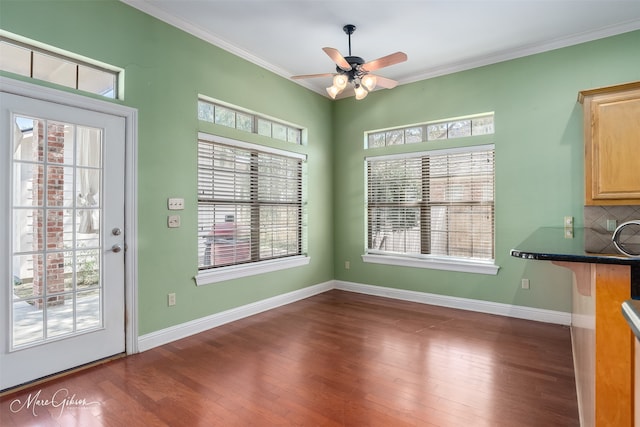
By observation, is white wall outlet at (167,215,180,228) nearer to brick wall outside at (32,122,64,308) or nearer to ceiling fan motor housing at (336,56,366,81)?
brick wall outside at (32,122,64,308)

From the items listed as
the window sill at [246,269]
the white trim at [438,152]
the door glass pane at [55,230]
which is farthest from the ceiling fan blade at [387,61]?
the window sill at [246,269]

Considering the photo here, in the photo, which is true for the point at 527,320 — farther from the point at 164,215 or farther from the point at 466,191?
the point at 164,215

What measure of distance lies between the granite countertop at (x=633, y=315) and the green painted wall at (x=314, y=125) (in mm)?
3164

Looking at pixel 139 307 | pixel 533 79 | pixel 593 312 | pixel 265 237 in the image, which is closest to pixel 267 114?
pixel 265 237

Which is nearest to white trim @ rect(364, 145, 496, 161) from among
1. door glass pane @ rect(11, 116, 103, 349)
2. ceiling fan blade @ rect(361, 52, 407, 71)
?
ceiling fan blade @ rect(361, 52, 407, 71)

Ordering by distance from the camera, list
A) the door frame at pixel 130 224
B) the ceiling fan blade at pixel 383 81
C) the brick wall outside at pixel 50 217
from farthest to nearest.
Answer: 1. the ceiling fan blade at pixel 383 81
2. the door frame at pixel 130 224
3. the brick wall outside at pixel 50 217

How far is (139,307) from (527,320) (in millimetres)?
4036

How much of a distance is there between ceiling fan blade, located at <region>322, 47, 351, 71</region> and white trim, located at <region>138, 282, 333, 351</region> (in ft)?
9.25

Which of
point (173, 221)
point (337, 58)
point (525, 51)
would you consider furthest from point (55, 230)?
point (525, 51)

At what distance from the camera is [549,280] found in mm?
3645

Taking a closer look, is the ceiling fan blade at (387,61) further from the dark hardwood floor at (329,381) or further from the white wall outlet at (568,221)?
the dark hardwood floor at (329,381)

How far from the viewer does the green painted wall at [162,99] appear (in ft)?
8.29

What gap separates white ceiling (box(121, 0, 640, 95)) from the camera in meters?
2.96

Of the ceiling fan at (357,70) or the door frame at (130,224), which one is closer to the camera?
the door frame at (130,224)
